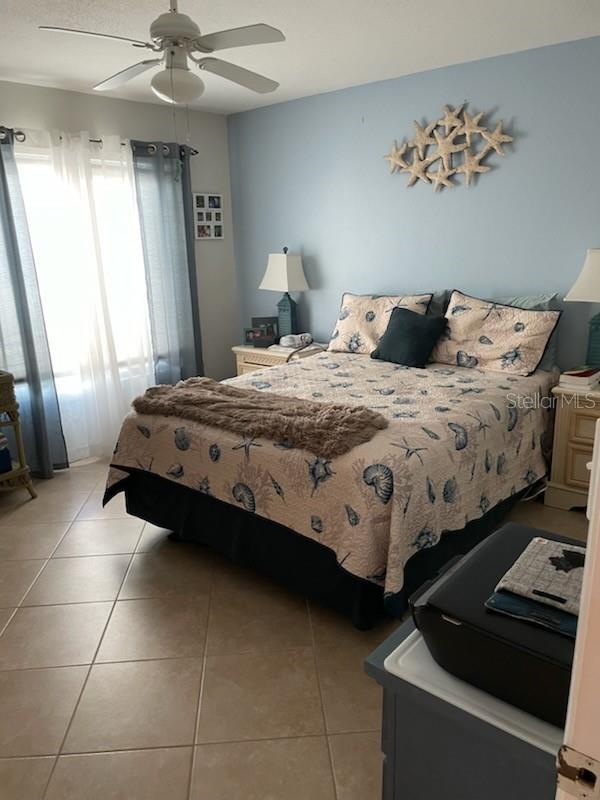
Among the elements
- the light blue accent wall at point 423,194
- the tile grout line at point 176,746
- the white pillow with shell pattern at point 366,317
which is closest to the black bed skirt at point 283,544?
the tile grout line at point 176,746

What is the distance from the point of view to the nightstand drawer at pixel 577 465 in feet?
10.2

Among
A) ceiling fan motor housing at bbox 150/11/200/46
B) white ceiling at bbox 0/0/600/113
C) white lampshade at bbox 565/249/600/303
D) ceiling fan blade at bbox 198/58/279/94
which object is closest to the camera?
ceiling fan motor housing at bbox 150/11/200/46

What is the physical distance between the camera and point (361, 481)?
214cm

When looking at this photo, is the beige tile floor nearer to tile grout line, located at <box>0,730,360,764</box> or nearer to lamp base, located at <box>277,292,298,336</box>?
tile grout line, located at <box>0,730,360,764</box>

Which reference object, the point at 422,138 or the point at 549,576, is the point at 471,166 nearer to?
the point at 422,138

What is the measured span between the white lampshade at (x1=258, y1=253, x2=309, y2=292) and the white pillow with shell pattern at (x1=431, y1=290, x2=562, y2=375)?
127 centimetres

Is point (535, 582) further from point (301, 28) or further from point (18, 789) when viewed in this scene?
point (301, 28)

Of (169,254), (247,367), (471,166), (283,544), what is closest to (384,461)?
(283,544)

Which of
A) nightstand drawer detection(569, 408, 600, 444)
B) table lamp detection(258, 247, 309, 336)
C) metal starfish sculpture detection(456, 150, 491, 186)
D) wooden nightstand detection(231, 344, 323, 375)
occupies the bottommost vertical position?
nightstand drawer detection(569, 408, 600, 444)

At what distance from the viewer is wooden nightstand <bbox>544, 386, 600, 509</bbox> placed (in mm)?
3053

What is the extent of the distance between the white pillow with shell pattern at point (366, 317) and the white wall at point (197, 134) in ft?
4.41

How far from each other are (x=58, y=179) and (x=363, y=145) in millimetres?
2050

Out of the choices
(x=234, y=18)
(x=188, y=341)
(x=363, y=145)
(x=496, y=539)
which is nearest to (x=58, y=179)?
(x=188, y=341)

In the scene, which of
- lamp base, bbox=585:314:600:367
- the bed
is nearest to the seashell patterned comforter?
the bed
